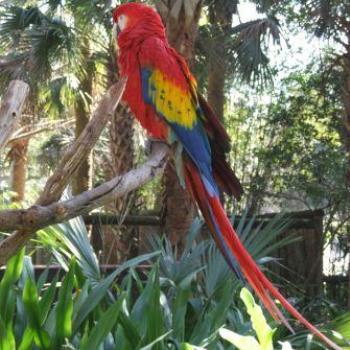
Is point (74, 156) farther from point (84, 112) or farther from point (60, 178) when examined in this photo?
point (84, 112)

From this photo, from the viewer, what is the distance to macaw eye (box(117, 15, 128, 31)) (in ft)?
7.66

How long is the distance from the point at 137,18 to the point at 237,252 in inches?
45.4

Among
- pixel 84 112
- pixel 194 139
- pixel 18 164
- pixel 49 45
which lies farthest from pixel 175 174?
pixel 18 164

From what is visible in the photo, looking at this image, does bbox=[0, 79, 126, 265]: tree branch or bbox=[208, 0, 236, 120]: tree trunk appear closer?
bbox=[0, 79, 126, 265]: tree branch

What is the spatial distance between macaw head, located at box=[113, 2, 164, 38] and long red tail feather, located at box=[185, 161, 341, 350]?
2.29 ft

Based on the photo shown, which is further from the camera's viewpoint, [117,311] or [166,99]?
[166,99]

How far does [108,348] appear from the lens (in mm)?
1813

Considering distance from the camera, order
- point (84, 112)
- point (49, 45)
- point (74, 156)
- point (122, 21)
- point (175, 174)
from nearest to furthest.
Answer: point (74, 156), point (122, 21), point (175, 174), point (49, 45), point (84, 112)

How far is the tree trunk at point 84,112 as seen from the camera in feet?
21.2

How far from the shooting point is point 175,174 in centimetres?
373

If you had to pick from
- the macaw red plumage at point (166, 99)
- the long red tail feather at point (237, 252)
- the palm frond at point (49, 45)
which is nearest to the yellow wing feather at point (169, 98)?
the macaw red plumage at point (166, 99)

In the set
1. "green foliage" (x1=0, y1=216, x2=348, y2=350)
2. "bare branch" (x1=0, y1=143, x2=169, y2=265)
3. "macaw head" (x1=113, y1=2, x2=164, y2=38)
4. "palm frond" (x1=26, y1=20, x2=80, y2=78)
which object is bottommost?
"green foliage" (x1=0, y1=216, x2=348, y2=350)

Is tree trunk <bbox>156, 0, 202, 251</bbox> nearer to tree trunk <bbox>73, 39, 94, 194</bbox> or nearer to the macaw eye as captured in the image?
the macaw eye

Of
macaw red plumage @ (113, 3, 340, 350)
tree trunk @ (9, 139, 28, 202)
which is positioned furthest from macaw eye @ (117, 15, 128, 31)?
tree trunk @ (9, 139, 28, 202)
